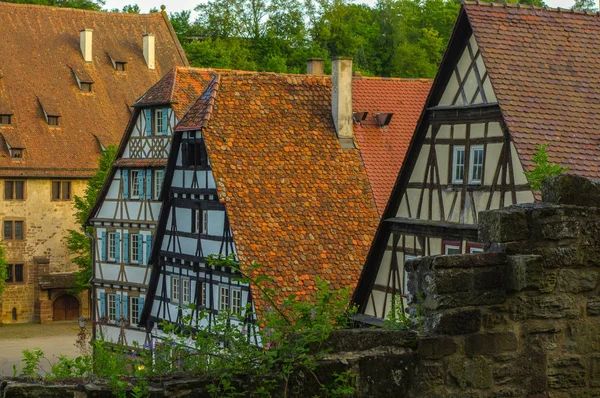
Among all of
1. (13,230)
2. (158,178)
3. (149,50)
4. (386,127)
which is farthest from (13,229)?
(386,127)

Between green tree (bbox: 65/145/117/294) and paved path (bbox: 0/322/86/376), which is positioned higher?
green tree (bbox: 65/145/117/294)

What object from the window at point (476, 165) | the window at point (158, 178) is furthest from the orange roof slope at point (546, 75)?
the window at point (158, 178)

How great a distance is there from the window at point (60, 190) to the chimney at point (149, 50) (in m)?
8.34

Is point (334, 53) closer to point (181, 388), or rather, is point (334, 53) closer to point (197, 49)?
point (197, 49)

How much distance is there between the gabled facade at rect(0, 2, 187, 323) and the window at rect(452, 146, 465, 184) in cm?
3331

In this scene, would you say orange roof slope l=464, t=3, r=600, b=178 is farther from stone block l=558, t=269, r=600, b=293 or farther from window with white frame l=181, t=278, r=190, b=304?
window with white frame l=181, t=278, r=190, b=304

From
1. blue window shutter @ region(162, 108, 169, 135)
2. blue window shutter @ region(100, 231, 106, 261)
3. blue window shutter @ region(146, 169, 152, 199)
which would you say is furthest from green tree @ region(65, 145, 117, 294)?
blue window shutter @ region(162, 108, 169, 135)

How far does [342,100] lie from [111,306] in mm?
10823

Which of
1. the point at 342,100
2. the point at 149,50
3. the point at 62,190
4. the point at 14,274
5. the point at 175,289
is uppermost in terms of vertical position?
the point at 149,50

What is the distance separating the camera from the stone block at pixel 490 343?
7207 mm

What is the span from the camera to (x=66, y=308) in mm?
52469

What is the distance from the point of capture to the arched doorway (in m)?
52.4

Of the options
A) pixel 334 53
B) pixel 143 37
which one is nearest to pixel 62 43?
pixel 143 37

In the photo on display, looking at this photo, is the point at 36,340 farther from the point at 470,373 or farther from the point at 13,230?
the point at 470,373
